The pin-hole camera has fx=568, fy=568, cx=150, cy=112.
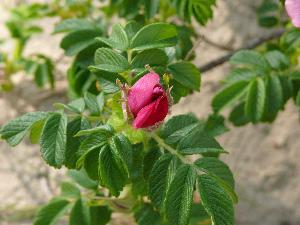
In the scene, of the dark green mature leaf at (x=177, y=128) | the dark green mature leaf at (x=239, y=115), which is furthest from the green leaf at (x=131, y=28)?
the dark green mature leaf at (x=239, y=115)

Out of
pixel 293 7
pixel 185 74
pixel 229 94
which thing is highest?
pixel 293 7

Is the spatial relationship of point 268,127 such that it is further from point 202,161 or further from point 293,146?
point 202,161

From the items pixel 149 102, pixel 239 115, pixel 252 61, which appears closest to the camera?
pixel 149 102

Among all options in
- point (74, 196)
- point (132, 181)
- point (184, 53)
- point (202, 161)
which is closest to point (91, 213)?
point (74, 196)

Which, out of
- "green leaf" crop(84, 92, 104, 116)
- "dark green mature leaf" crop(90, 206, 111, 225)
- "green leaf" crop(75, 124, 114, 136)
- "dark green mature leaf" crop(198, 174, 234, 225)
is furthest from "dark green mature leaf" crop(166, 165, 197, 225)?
"dark green mature leaf" crop(90, 206, 111, 225)

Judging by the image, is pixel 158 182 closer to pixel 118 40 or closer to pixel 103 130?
pixel 103 130

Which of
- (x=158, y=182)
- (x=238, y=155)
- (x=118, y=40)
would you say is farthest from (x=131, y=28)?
(x=238, y=155)

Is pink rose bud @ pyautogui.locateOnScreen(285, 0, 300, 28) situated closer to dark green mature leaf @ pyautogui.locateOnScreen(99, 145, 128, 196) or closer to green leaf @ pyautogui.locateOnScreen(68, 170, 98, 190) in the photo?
dark green mature leaf @ pyautogui.locateOnScreen(99, 145, 128, 196)
